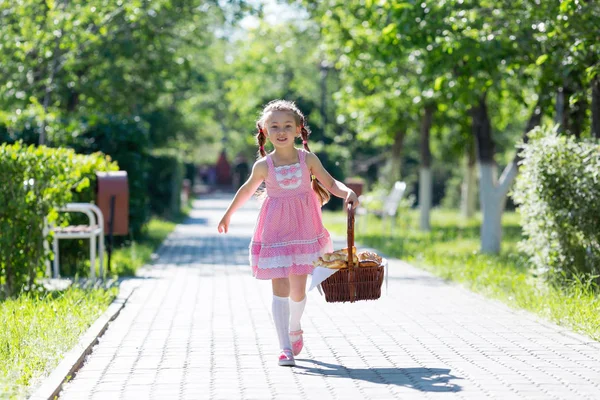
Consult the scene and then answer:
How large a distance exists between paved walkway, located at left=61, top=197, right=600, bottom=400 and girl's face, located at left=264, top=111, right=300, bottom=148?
4.67ft

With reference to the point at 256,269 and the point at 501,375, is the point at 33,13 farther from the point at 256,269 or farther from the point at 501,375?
the point at 501,375

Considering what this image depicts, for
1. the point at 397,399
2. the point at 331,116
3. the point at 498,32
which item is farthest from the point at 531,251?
the point at 331,116

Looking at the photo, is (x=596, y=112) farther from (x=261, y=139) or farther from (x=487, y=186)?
(x=261, y=139)

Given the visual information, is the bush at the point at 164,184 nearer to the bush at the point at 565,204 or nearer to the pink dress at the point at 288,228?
the bush at the point at 565,204

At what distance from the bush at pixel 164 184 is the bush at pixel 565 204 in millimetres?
19379

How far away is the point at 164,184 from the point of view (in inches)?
1262

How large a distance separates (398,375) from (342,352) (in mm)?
995

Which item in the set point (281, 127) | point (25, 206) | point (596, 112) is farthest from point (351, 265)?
point (596, 112)

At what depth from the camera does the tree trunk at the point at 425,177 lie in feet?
86.9

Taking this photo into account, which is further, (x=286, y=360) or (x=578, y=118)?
(x=578, y=118)

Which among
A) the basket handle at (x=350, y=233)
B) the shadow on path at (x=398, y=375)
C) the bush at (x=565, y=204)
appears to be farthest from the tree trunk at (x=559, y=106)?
the shadow on path at (x=398, y=375)

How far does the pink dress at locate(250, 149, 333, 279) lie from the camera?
7.19 metres

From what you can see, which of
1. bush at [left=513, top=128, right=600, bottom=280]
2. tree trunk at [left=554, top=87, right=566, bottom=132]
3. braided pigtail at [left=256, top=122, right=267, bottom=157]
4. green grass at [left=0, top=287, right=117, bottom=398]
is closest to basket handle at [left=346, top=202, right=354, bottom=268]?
braided pigtail at [left=256, top=122, right=267, bottom=157]

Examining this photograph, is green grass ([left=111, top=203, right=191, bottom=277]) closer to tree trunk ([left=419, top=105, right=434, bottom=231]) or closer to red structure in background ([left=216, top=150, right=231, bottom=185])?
tree trunk ([left=419, top=105, right=434, bottom=231])
